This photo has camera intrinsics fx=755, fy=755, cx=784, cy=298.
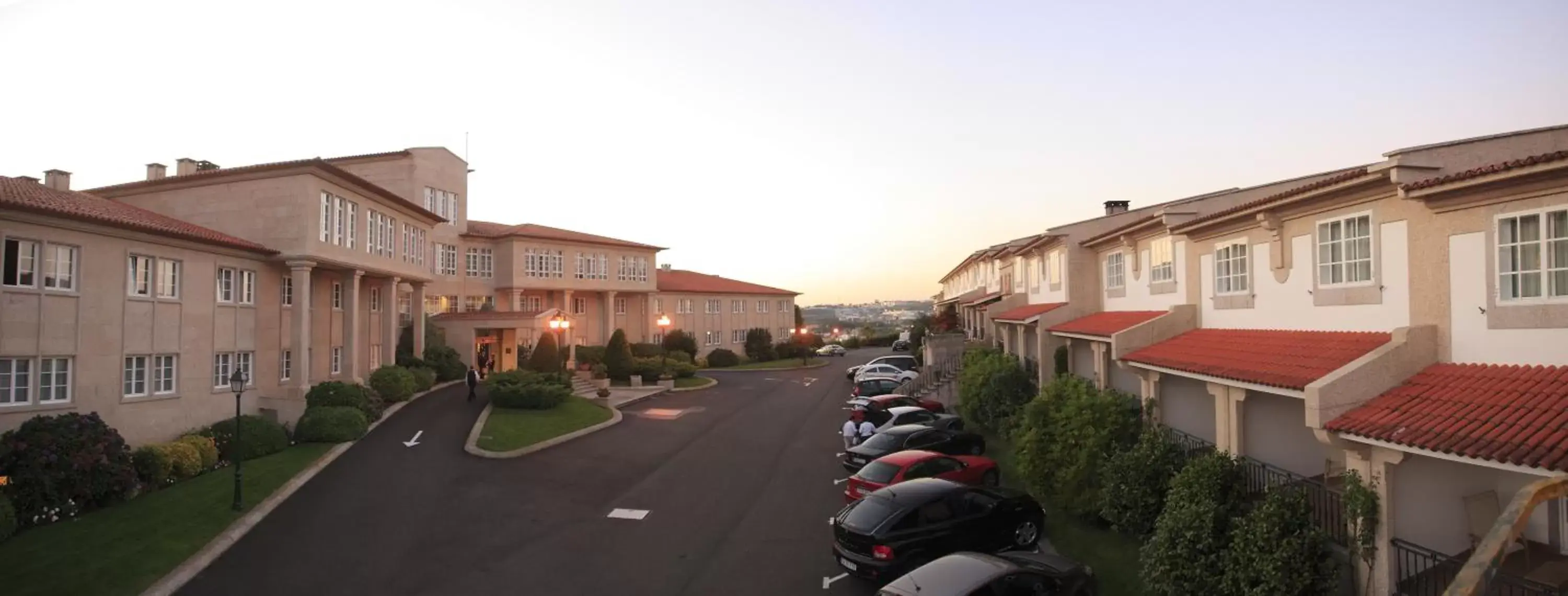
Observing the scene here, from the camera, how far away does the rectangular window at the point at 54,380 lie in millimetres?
18453

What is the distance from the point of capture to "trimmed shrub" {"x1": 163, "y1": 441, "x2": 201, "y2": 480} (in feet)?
64.0

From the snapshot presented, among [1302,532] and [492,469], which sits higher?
[1302,532]

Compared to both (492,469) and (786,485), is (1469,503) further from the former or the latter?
(492,469)

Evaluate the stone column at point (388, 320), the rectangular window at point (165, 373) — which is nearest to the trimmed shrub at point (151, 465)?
the rectangular window at point (165, 373)

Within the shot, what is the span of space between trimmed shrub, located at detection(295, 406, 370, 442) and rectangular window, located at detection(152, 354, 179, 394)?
352 cm

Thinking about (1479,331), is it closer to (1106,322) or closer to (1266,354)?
(1266,354)

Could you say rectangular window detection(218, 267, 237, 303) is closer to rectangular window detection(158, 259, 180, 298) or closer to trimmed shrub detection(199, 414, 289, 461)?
rectangular window detection(158, 259, 180, 298)

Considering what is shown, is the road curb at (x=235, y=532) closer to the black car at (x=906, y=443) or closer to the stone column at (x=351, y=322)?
the stone column at (x=351, y=322)

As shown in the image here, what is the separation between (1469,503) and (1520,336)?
2428mm

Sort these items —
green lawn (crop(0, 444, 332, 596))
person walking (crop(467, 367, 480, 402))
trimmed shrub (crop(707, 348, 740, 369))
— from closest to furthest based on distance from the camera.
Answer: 1. green lawn (crop(0, 444, 332, 596))
2. person walking (crop(467, 367, 480, 402))
3. trimmed shrub (crop(707, 348, 740, 369))

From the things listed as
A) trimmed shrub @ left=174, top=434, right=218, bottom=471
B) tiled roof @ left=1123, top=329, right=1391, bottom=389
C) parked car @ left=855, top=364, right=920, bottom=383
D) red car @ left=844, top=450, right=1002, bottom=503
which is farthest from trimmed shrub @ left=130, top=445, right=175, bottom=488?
parked car @ left=855, top=364, right=920, bottom=383

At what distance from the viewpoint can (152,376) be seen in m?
21.1

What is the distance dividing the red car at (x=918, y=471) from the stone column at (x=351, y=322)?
2218 cm

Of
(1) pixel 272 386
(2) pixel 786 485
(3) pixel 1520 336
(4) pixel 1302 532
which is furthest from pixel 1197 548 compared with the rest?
(1) pixel 272 386
